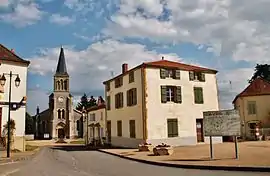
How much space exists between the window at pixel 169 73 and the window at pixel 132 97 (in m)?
3.02

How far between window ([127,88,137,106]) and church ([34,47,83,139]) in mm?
44332

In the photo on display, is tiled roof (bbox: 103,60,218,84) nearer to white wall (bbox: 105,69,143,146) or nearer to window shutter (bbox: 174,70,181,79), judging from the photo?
window shutter (bbox: 174,70,181,79)

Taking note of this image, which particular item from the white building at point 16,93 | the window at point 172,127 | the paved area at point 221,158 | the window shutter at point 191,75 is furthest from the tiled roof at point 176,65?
the white building at point 16,93

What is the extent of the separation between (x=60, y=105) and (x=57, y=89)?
12.9 feet

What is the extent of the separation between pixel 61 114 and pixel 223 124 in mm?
61965

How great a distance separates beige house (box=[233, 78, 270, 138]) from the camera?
128 ft

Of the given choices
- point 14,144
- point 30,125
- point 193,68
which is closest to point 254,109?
point 193,68

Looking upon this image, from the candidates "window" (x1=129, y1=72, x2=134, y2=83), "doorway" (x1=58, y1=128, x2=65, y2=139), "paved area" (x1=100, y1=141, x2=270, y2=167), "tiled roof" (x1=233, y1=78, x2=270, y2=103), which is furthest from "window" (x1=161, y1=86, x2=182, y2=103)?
"doorway" (x1=58, y1=128, x2=65, y2=139)

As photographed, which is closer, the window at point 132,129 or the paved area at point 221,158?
the paved area at point 221,158

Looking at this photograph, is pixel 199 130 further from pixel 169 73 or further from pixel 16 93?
pixel 16 93

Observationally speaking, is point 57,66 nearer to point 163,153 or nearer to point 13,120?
point 13,120

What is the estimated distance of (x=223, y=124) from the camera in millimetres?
16250

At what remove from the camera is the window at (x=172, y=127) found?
1123 inches

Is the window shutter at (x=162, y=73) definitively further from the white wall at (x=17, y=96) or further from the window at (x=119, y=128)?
the white wall at (x=17, y=96)
